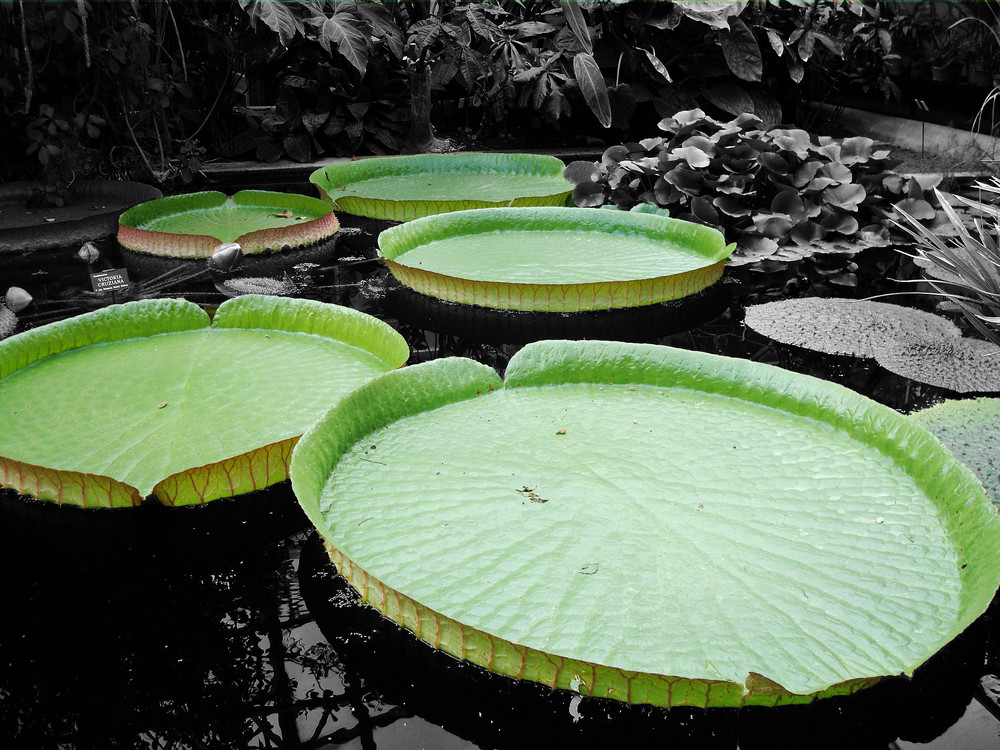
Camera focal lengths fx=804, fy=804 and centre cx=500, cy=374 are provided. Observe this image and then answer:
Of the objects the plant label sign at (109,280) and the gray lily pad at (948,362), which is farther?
the plant label sign at (109,280)

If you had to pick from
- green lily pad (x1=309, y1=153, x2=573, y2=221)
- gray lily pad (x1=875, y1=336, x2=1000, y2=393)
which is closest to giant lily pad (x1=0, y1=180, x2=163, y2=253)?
green lily pad (x1=309, y1=153, x2=573, y2=221)

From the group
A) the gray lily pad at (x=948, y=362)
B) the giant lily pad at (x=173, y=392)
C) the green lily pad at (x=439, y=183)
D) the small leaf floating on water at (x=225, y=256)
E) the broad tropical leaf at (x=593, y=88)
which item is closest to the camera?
the giant lily pad at (x=173, y=392)

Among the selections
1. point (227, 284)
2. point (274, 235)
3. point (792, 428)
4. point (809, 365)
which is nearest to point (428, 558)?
point (792, 428)

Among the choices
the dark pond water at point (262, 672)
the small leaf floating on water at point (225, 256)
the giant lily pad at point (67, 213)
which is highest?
the small leaf floating on water at point (225, 256)

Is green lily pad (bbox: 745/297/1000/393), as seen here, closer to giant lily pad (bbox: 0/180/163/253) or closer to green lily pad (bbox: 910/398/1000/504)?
green lily pad (bbox: 910/398/1000/504)

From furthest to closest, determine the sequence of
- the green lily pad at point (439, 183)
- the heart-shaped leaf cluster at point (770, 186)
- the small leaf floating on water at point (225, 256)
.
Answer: the green lily pad at point (439, 183) → the heart-shaped leaf cluster at point (770, 186) → the small leaf floating on water at point (225, 256)

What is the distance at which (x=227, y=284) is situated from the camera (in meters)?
2.96

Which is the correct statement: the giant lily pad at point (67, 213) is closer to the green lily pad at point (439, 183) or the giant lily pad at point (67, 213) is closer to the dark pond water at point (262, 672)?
the green lily pad at point (439, 183)

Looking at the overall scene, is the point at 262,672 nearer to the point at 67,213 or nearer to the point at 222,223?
the point at 222,223

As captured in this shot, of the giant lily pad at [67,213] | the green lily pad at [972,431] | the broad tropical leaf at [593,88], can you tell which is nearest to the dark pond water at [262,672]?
the green lily pad at [972,431]

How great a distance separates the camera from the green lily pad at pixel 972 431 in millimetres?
1663

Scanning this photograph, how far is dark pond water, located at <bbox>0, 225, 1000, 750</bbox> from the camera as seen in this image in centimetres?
115

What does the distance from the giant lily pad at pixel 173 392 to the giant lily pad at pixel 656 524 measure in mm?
246

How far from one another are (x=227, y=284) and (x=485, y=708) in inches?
85.7
